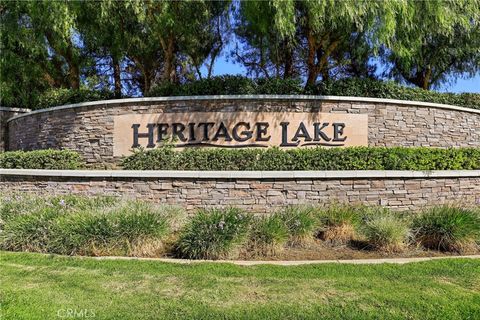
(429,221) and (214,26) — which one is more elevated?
(214,26)

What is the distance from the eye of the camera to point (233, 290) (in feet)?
12.7

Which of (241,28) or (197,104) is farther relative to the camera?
(241,28)

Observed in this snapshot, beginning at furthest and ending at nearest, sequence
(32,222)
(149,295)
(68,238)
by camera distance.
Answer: (32,222) < (68,238) < (149,295)

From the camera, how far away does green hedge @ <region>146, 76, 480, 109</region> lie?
10.3 m

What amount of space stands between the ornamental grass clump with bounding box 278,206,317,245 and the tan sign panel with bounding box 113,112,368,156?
11.8 feet

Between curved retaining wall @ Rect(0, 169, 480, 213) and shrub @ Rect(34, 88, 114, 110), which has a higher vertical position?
shrub @ Rect(34, 88, 114, 110)

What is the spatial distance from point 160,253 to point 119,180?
8.32ft

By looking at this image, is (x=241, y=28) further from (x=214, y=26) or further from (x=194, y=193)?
(x=194, y=193)

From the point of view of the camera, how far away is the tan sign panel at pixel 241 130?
9.71 m

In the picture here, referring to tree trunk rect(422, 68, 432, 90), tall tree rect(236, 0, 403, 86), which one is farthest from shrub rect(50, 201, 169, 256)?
tree trunk rect(422, 68, 432, 90)

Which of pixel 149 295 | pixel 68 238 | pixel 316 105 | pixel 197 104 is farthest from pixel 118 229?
pixel 316 105

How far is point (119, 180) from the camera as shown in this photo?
292 inches

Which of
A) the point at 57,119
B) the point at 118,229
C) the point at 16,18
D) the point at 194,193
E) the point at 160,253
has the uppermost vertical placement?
the point at 16,18

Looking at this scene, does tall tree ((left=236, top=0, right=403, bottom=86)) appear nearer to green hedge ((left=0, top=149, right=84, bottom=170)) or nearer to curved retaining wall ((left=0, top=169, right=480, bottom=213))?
curved retaining wall ((left=0, top=169, right=480, bottom=213))
